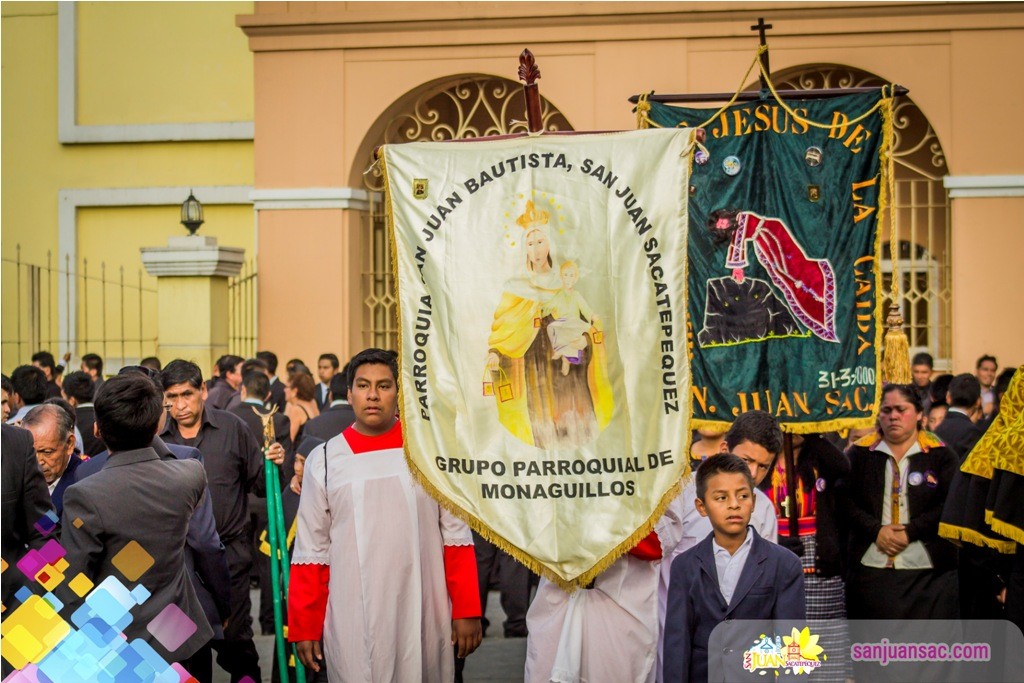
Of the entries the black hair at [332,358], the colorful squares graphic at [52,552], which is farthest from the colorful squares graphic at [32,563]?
the black hair at [332,358]

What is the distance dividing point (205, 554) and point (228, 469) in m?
1.66

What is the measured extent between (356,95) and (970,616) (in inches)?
409

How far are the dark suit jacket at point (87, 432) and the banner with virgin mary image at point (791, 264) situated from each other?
416 cm

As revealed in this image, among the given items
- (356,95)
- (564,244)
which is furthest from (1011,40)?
(564,244)

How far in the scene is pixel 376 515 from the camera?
18.1 ft

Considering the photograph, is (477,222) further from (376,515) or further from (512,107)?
(512,107)

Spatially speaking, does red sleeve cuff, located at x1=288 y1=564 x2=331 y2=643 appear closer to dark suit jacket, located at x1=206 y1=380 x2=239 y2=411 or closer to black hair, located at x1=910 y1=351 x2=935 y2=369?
dark suit jacket, located at x1=206 y1=380 x2=239 y2=411

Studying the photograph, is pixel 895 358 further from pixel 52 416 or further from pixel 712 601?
pixel 52 416

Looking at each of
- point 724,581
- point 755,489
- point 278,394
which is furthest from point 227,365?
point 724,581

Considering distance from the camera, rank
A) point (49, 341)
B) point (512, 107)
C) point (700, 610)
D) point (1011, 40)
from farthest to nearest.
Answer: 1. point (49, 341)
2. point (512, 107)
3. point (1011, 40)
4. point (700, 610)

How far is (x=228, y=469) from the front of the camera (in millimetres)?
7883

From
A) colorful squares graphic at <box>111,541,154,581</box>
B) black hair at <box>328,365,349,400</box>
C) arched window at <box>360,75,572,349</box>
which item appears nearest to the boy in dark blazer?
colorful squares graphic at <box>111,541,154,581</box>

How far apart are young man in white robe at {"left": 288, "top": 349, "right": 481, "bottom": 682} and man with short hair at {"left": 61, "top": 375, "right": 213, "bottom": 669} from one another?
527 mm

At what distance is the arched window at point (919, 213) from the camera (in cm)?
1524
